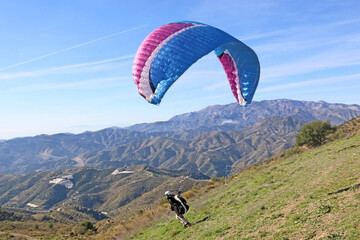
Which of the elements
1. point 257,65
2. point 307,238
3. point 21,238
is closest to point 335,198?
point 307,238

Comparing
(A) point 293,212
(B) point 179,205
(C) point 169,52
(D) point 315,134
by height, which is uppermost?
(C) point 169,52

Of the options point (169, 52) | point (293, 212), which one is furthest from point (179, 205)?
point (169, 52)

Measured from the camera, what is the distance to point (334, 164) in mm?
16562

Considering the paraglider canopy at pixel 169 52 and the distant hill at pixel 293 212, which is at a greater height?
the paraglider canopy at pixel 169 52

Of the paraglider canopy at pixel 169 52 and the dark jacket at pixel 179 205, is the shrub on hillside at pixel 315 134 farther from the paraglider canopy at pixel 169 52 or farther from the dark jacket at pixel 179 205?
the dark jacket at pixel 179 205

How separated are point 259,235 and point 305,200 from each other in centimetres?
335

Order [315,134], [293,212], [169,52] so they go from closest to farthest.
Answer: [293,212], [169,52], [315,134]

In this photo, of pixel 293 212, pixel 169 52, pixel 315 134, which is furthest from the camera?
pixel 315 134

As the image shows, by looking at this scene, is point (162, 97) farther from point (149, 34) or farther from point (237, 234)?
point (237, 234)

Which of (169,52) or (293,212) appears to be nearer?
(293,212)

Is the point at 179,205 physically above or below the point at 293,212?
above

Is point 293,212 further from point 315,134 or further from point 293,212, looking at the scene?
point 315,134

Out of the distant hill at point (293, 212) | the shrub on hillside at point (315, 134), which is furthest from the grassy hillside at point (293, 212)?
the shrub on hillside at point (315, 134)

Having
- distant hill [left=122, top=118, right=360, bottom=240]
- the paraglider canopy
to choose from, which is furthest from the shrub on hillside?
the paraglider canopy
